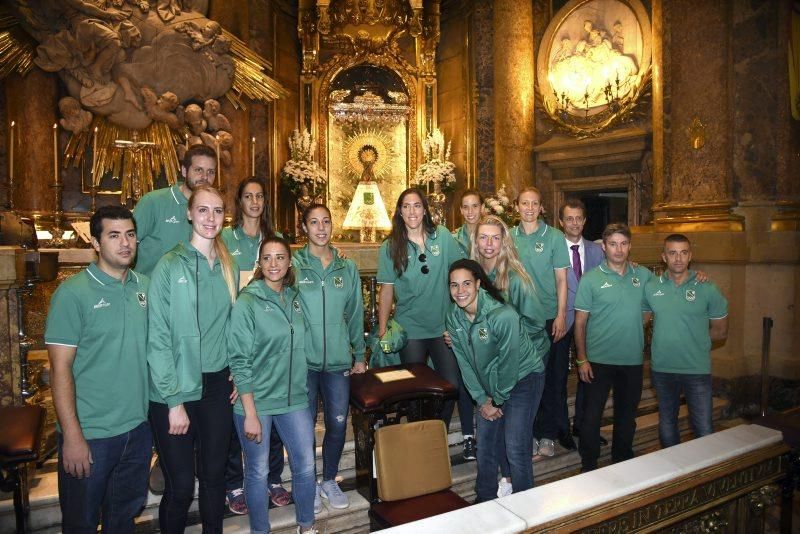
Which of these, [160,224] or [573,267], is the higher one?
[160,224]

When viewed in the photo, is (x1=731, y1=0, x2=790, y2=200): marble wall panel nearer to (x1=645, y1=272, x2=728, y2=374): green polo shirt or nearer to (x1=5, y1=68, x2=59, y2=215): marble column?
(x1=645, y1=272, x2=728, y2=374): green polo shirt

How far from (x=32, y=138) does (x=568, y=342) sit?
728 centimetres

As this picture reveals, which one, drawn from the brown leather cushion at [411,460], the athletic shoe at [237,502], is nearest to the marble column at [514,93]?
the brown leather cushion at [411,460]

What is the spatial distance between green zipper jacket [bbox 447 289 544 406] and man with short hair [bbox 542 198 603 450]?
115cm

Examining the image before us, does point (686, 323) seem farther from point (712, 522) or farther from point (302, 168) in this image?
point (302, 168)

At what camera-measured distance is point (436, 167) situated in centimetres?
1079

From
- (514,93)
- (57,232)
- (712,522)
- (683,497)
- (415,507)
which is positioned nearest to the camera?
(683,497)

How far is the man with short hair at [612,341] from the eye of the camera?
400cm

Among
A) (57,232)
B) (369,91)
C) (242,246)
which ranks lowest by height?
(242,246)

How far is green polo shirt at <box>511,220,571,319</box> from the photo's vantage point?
13.9 feet

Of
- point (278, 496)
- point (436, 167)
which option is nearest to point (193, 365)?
point (278, 496)

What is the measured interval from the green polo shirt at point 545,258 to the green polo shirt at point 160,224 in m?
2.42

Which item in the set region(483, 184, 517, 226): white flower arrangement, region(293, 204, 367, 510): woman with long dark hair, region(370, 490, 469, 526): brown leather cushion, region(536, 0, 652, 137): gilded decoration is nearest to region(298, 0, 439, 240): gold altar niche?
region(536, 0, 652, 137): gilded decoration

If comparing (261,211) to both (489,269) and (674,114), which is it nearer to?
(489,269)
